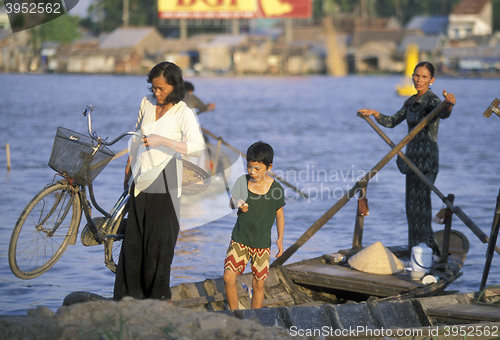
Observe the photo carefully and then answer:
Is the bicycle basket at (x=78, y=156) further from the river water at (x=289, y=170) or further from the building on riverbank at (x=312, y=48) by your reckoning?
the building on riverbank at (x=312, y=48)

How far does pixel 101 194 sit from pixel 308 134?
16.2 m

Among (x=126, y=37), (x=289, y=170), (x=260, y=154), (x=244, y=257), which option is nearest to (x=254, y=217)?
(x=244, y=257)

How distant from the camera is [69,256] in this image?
913 cm

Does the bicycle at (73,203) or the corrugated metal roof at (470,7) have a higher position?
the corrugated metal roof at (470,7)

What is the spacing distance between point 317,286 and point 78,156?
2.38 meters

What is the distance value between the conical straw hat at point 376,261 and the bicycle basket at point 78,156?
2405mm

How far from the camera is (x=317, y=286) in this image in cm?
684

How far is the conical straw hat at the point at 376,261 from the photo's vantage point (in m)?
6.83

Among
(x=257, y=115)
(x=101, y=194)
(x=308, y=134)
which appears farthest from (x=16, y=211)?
(x=257, y=115)

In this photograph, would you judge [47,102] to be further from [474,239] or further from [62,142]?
[62,142]

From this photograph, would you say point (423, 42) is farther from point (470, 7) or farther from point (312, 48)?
point (312, 48)

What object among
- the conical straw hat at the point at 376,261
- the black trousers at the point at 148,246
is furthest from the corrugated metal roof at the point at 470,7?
the black trousers at the point at 148,246

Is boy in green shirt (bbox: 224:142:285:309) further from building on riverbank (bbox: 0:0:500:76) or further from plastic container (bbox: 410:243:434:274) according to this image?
building on riverbank (bbox: 0:0:500:76)

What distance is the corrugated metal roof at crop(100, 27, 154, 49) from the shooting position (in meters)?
78.4
